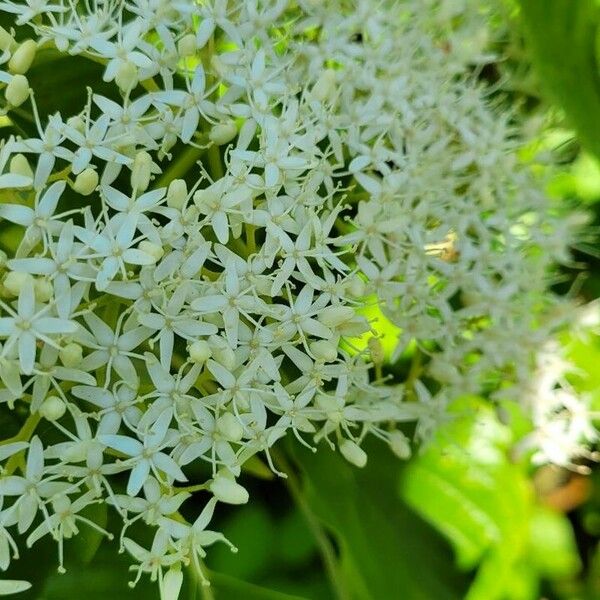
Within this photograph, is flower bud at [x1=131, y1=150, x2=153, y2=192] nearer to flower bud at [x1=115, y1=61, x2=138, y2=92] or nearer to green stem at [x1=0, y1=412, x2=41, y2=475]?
flower bud at [x1=115, y1=61, x2=138, y2=92]

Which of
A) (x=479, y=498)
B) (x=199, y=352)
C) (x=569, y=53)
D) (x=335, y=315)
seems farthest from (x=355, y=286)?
(x=479, y=498)

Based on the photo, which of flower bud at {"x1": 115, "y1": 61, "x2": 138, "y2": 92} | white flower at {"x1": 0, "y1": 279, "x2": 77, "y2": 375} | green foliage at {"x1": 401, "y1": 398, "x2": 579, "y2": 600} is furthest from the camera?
green foliage at {"x1": 401, "y1": 398, "x2": 579, "y2": 600}

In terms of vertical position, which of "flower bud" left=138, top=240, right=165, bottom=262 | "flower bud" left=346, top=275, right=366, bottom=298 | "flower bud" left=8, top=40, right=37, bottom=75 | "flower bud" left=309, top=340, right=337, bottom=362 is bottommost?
"flower bud" left=309, top=340, right=337, bottom=362

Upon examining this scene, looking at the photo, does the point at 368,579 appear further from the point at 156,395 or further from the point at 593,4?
the point at 593,4

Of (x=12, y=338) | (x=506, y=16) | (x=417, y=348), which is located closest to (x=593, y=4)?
(x=506, y=16)

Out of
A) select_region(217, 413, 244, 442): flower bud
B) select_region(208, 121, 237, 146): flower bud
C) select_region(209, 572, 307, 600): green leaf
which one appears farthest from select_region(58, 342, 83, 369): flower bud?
select_region(209, 572, 307, 600): green leaf

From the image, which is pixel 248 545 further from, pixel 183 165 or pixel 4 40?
pixel 4 40
